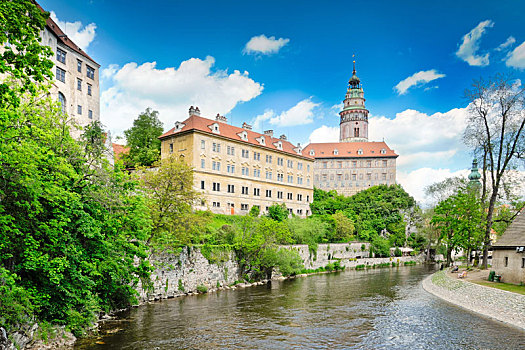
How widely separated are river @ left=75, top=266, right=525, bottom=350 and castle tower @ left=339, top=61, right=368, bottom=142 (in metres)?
75.5

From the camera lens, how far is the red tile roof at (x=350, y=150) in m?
85.7

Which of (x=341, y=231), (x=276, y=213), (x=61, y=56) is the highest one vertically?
(x=61, y=56)

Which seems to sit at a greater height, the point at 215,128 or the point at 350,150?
the point at 350,150

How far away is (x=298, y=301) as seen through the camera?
921 inches

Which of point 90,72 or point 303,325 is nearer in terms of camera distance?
point 303,325

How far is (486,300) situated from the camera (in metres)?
20.8

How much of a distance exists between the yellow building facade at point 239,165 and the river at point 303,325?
2066 centimetres

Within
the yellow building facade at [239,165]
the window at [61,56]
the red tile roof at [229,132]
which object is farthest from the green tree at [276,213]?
the window at [61,56]

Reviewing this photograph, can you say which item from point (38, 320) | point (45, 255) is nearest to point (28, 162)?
point (45, 255)

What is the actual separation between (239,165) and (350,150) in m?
44.0

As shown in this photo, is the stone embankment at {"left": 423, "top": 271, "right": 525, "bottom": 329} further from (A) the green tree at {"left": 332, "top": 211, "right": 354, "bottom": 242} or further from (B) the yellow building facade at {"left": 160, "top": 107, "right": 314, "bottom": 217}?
(A) the green tree at {"left": 332, "top": 211, "right": 354, "bottom": 242}

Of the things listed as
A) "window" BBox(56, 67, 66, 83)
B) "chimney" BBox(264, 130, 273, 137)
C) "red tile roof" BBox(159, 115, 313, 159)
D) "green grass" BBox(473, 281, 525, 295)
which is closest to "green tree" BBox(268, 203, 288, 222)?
"red tile roof" BBox(159, 115, 313, 159)

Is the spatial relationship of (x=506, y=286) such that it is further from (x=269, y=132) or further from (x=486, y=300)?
(x=269, y=132)

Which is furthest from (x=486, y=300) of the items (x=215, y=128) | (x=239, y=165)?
(x=215, y=128)
